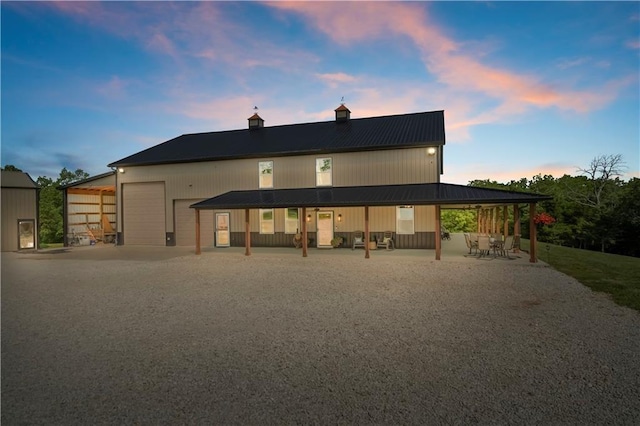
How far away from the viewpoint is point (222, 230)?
21.2 metres

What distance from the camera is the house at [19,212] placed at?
→ 21609mm

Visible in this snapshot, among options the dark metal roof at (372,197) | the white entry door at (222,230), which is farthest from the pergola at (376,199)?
the white entry door at (222,230)

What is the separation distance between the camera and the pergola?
13789 millimetres

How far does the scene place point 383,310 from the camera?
23.1 feet

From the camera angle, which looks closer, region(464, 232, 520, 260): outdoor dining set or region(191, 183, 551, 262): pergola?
region(191, 183, 551, 262): pergola

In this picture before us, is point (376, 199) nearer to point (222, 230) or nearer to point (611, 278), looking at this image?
point (611, 278)

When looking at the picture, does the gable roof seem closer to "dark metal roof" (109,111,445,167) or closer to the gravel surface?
"dark metal roof" (109,111,445,167)

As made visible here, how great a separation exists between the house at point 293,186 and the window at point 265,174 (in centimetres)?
6

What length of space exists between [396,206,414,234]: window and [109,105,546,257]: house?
0.17 feet

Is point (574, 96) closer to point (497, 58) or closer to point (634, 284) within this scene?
point (497, 58)

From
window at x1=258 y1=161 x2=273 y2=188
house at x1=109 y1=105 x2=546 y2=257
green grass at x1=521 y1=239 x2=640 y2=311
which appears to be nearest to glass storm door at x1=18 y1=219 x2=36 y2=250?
house at x1=109 y1=105 x2=546 y2=257

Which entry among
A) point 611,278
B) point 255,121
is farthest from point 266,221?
point 611,278

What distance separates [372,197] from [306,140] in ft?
22.6

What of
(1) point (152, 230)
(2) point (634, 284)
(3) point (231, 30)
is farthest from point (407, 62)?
(1) point (152, 230)
